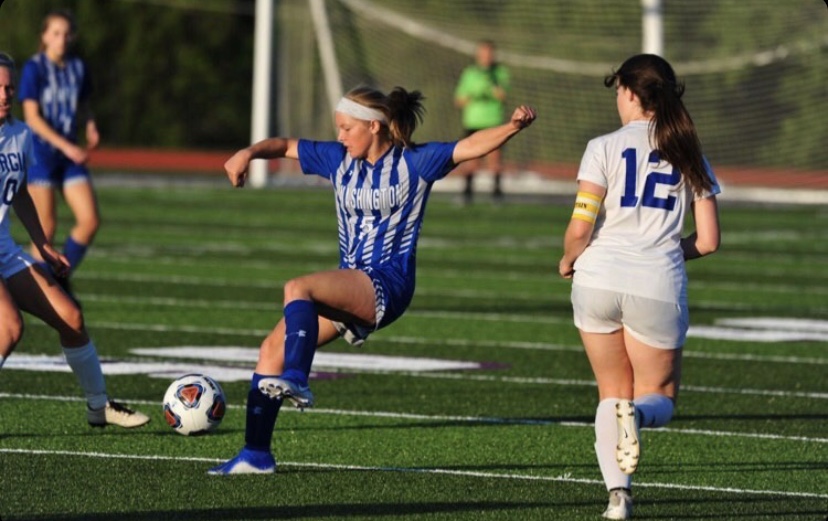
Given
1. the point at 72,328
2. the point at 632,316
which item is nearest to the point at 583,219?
the point at 632,316

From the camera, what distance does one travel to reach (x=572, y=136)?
35812mm

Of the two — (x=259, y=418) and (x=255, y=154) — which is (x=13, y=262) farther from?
(x=259, y=418)

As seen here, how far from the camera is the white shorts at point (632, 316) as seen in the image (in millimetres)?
7363

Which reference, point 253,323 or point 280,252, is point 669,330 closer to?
point 253,323

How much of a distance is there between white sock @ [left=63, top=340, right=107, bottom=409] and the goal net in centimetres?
2572

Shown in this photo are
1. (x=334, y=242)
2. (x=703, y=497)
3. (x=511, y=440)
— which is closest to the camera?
(x=703, y=497)

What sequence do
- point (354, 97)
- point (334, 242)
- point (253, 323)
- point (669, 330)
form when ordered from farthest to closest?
point (334, 242), point (253, 323), point (354, 97), point (669, 330)

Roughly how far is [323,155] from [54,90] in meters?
5.84

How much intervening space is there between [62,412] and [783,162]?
26373mm

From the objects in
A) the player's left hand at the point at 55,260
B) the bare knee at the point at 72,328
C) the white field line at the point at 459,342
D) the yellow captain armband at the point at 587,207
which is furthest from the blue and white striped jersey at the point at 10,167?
the white field line at the point at 459,342

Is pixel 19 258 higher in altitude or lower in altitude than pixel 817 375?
higher

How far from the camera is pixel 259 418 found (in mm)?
8328

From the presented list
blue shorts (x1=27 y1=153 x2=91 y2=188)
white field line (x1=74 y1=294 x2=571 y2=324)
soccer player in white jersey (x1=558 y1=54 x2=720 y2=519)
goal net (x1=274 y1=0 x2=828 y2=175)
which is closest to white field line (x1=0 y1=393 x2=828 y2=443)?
soccer player in white jersey (x1=558 y1=54 x2=720 y2=519)

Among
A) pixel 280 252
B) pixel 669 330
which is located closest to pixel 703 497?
pixel 669 330
